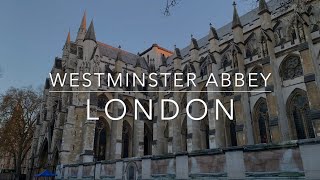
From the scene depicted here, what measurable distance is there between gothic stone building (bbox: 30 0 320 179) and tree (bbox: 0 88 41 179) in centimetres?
173

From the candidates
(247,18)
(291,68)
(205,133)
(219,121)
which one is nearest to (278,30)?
(291,68)

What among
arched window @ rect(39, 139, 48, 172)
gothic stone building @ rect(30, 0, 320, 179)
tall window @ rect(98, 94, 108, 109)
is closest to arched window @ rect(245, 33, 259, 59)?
gothic stone building @ rect(30, 0, 320, 179)

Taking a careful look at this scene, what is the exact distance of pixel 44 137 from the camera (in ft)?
93.0

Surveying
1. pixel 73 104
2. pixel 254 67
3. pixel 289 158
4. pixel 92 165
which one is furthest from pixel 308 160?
pixel 73 104

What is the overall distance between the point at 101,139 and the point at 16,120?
11.1m

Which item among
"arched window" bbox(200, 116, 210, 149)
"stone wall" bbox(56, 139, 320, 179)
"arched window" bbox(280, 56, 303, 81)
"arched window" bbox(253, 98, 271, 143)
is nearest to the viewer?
"stone wall" bbox(56, 139, 320, 179)

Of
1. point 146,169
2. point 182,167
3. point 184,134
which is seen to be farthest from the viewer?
point 184,134

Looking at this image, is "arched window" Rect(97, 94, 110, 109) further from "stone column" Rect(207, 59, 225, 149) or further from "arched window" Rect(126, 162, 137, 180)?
"arched window" Rect(126, 162, 137, 180)

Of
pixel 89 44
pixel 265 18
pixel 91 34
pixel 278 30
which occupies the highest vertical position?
pixel 91 34

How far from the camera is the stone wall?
6176 millimetres

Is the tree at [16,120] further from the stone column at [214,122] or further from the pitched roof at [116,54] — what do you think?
the stone column at [214,122]

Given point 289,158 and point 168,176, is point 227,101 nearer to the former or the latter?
point 168,176

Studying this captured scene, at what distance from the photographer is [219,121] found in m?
20.4

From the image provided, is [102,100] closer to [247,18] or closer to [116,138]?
[116,138]
